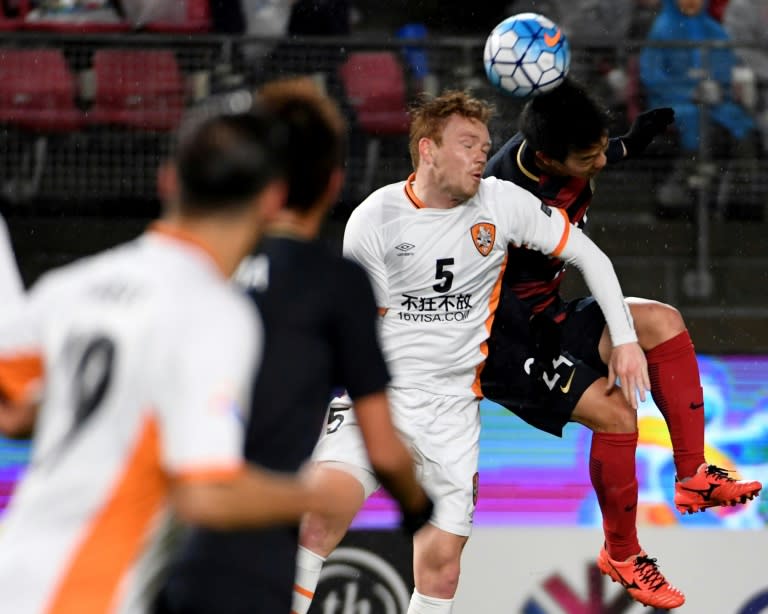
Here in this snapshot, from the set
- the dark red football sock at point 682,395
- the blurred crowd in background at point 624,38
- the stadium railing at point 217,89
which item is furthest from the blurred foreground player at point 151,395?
the blurred crowd in background at point 624,38

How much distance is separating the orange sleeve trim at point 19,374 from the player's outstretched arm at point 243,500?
40 centimetres

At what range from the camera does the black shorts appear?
446 centimetres

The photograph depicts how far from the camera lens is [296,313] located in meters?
2.36

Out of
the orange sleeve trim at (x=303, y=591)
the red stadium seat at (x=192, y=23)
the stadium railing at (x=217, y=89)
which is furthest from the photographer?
the red stadium seat at (x=192, y=23)

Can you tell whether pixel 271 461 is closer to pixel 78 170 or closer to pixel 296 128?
pixel 296 128

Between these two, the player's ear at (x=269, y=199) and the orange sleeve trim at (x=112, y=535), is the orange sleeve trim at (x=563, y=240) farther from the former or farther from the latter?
the orange sleeve trim at (x=112, y=535)

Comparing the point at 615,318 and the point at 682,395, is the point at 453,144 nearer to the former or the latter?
the point at 615,318

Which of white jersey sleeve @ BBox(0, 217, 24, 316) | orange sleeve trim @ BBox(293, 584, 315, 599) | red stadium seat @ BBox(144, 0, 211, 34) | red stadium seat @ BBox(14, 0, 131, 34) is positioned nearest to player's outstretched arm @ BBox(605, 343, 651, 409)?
orange sleeve trim @ BBox(293, 584, 315, 599)

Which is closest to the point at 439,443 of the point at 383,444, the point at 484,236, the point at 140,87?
the point at 484,236

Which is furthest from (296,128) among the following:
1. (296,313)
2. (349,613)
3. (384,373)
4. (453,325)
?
(349,613)

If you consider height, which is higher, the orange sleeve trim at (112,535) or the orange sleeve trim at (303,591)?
the orange sleeve trim at (112,535)

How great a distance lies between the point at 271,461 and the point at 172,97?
498 cm

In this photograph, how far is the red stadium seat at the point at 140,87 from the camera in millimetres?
6930

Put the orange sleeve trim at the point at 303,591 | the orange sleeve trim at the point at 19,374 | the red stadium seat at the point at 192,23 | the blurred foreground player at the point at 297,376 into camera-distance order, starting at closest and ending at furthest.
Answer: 1. the orange sleeve trim at the point at 19,374
2. the blurred foreground player at the point at 297,376
3. the orange sleeve trim at the point at 303,591
4. the red stadium seat at the point at 192,23
